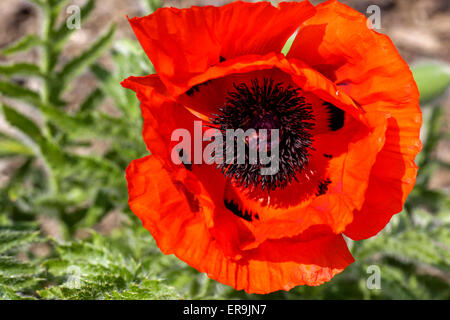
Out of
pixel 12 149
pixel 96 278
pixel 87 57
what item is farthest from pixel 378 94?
pixel 12 149

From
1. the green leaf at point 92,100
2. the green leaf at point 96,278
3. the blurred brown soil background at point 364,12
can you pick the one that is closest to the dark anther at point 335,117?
the green leaf at point 96,278

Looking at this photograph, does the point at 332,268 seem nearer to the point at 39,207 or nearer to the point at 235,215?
the point at 235,215

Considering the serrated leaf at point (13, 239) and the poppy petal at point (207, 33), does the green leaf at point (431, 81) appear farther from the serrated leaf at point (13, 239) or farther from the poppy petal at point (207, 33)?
the serrated leaf at point (13, 239)

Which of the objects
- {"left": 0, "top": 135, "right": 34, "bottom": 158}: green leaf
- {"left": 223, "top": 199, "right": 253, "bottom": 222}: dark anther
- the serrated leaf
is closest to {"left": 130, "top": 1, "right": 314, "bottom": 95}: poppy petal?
{"left": 223, "top": 199, "right": 253, "bottom": 222}: dark anther

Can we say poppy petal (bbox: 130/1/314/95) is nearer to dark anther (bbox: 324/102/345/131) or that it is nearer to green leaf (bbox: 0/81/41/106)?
dark anther (bbox: 324/102/345/131)

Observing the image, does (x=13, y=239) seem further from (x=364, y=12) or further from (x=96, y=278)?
(x=364, y=12)

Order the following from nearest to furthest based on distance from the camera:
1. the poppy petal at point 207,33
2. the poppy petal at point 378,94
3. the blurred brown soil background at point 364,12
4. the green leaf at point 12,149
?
1. the poppy petal at point 207,33
2. the poppy petal at point 378,94
3. the green leaf at point 12,149
4. the blurred brown soil background at point 364,12
